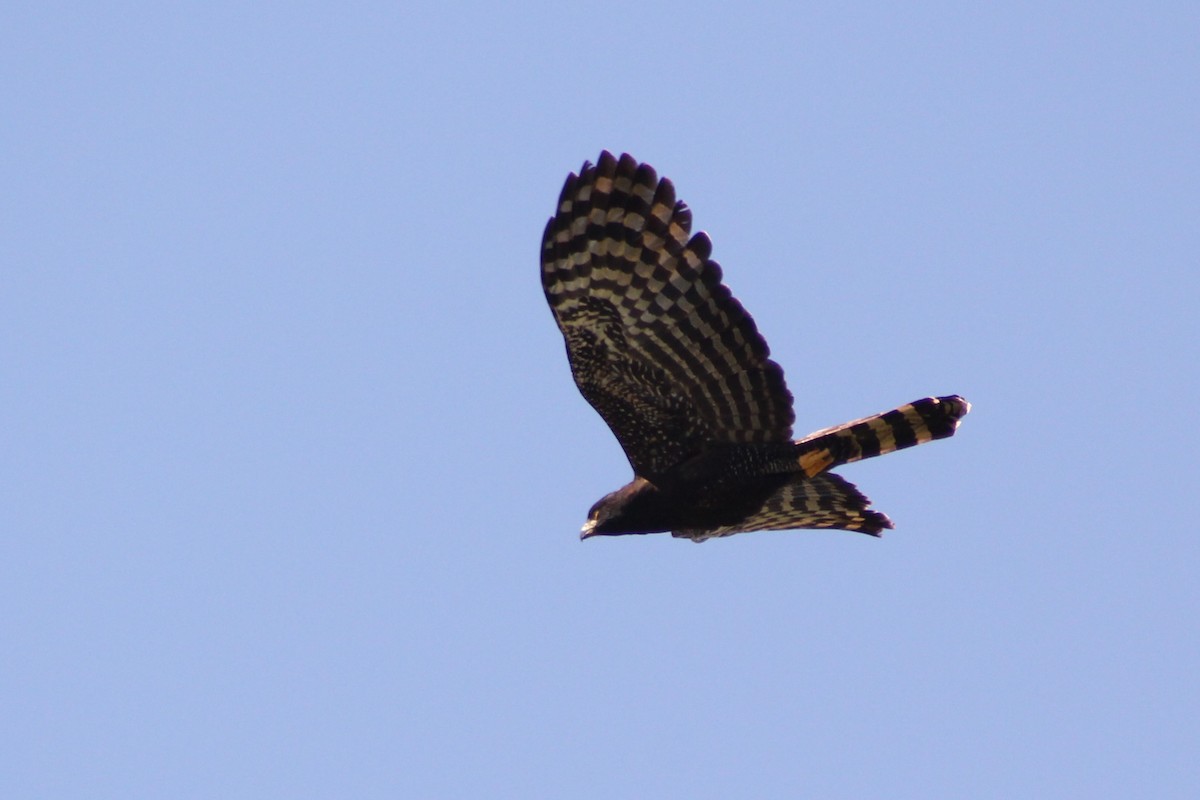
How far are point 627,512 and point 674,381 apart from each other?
49.4 inches

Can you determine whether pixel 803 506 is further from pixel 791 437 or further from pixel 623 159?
pixel 623 159

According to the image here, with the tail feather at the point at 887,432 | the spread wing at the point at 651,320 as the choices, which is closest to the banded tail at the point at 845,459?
the tail feather at the point at 887,432

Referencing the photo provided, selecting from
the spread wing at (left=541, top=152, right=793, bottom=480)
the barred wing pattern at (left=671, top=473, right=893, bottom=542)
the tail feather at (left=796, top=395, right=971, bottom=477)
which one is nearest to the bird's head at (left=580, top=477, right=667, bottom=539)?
the barred wing pattern at (left=671, top=473, right=893, bottom=542)

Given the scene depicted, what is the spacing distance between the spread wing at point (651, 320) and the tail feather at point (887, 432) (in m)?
0.34

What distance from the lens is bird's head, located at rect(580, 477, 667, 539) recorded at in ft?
51.9

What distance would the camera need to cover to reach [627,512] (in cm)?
1587

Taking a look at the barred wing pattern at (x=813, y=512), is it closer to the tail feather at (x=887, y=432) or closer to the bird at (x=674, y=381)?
the bird at (x=674, y=381)

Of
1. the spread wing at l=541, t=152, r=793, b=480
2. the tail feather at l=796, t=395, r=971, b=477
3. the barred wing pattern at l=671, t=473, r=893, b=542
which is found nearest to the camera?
the spread wing at l=541, t=152, r=793, b=480

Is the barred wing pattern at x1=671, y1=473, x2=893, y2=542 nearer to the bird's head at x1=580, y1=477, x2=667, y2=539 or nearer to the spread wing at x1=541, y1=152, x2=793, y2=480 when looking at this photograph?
the bird's head at x1=580, y1=477, x2=667, y2=539

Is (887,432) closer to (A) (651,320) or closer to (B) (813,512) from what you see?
(B) (813,512)

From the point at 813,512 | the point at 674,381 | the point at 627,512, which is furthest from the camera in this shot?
the point at 813,512

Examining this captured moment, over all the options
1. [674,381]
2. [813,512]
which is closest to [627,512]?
[674,381]

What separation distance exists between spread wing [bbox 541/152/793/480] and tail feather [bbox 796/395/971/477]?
13.2 inches

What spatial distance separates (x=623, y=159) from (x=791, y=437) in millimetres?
2472
